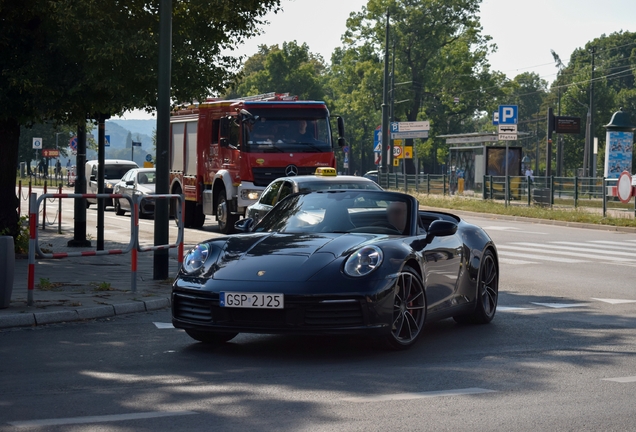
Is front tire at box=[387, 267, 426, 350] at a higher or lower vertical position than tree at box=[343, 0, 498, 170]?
lower

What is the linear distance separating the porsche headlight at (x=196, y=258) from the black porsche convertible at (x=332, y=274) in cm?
1

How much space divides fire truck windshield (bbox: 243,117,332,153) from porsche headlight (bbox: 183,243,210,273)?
15047 millimetres

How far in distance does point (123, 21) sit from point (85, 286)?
5.81m

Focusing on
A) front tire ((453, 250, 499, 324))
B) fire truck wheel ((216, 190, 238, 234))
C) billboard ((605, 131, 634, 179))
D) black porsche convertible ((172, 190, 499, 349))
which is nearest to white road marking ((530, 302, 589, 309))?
front tire ((453, 250, 499, 324))

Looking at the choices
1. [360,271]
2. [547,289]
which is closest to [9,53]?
[547,289]

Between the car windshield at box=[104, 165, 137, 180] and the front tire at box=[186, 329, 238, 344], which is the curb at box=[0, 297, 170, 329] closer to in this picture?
the front tire at box=[186, 329, 238, 344]

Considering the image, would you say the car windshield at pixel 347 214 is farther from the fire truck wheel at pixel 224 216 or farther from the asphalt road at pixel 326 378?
the fire truck wheel at pixel 224 216

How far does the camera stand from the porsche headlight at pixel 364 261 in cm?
776

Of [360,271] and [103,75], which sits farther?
[103,75]

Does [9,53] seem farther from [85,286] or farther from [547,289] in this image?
[547,289]

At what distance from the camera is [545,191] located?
3691cm

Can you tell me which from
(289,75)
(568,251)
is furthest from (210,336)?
(289,75)

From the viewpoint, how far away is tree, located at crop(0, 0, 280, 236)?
1578 cm

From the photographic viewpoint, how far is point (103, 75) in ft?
52.3
